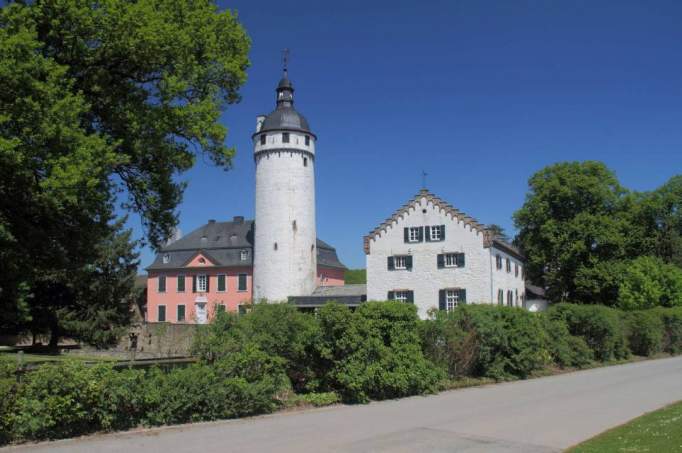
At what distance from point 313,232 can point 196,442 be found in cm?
4382

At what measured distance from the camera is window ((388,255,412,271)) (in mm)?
47159

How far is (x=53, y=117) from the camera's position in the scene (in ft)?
47.9

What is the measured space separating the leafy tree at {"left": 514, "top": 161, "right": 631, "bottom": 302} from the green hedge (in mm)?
26710

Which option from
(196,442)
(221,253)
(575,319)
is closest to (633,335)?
(575,319)

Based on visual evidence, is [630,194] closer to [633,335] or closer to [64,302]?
[633,335]

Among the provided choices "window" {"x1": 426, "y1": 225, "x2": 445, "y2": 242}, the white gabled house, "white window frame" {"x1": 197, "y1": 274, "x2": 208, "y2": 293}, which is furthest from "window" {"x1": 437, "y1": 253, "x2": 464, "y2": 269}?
"white window frame" {"x1": 197, "y1": 274, "x2": 208, "y2": 293}

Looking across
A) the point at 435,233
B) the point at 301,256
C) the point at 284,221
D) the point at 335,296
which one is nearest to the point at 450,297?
the point at 435,233

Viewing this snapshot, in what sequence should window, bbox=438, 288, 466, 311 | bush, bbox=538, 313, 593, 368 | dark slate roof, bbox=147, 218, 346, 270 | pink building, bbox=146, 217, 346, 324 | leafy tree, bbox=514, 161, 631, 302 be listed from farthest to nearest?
1. dark slate roof, bbox=147, 218, 346, 270
2. pink building, bbox=146, 217, 346, 324
3. leafy tree, bbox=514, 161, 631, 302
4. window, bbox=438, 288, 466, 311
5. bush, bbox=538, 313, 593, 368

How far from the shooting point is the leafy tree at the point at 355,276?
73.8 meters

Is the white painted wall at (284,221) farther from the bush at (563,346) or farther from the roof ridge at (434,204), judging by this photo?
the bush at (563,346)

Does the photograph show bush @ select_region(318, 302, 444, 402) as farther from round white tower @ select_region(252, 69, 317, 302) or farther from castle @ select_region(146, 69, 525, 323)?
round white tower @ select_region(252, 69, 317, 302)

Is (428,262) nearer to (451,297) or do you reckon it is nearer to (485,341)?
(451,297)

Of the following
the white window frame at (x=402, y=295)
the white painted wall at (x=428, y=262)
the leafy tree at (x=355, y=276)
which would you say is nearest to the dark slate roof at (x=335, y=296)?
the white painted wall at (x=428, y=262)

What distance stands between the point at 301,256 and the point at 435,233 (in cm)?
1218
